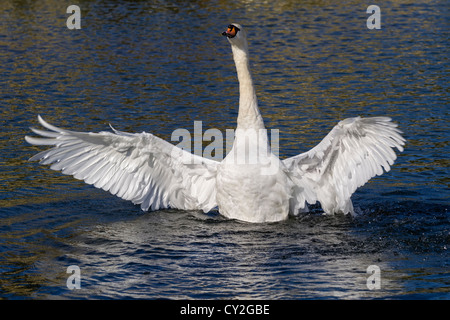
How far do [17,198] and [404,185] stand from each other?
21.4ft

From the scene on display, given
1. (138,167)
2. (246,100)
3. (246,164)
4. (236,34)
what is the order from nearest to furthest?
1. (246,164)
2. (236,34)
3. (246,100)
4. (138,167)

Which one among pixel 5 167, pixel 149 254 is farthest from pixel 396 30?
pixel 149 254

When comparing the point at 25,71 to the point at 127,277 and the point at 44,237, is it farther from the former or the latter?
the point at 127,277

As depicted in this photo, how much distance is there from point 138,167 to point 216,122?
18.0 feet

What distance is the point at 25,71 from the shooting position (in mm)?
21469

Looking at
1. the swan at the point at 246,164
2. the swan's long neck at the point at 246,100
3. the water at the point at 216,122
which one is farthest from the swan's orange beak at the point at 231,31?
the water at the point at 216,122

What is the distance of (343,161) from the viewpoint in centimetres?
A: 1105

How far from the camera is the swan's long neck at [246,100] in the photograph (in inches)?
440

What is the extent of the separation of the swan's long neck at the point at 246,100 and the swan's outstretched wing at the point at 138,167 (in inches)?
36.0

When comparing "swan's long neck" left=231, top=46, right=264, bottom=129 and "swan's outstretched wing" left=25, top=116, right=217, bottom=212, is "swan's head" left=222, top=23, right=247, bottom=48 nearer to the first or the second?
"swan's long neck" left=231, top=46, right=264, bottom=129

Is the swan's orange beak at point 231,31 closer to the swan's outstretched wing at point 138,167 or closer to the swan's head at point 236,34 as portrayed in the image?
the swan's head at point 236,34

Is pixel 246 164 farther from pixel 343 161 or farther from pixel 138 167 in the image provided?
pixel 138 167

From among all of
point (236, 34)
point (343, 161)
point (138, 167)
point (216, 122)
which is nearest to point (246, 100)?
point (236, 34)

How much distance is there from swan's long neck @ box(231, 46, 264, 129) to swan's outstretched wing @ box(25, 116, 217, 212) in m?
0.91
